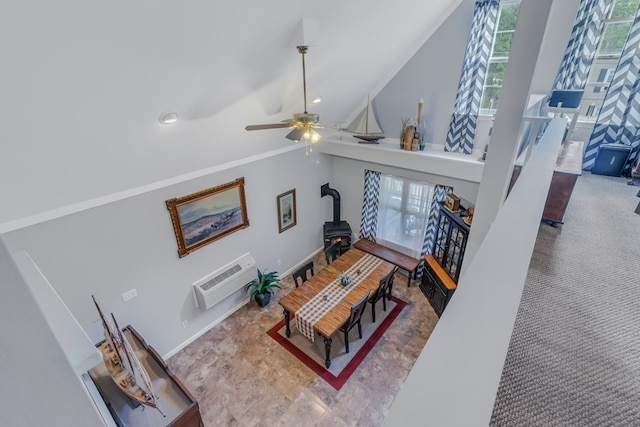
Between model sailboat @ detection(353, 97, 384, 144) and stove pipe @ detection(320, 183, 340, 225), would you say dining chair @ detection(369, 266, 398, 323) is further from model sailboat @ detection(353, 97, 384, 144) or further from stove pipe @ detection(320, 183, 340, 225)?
model sailboat @ detection(353, 97, 384, 144)

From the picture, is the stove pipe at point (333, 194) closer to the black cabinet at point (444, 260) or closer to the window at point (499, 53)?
the black cabinet at point (444, 260)

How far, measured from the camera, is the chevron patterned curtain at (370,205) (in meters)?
6.25

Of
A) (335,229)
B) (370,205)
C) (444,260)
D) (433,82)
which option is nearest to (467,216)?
(444,260)

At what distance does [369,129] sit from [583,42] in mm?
3236

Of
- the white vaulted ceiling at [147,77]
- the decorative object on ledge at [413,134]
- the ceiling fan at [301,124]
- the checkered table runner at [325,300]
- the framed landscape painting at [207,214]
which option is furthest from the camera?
the decorative object on ledge at [413,134]

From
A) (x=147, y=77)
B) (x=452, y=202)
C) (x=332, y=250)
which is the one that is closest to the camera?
(x=147, y=77)

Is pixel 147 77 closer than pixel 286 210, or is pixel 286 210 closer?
pixel 147 77

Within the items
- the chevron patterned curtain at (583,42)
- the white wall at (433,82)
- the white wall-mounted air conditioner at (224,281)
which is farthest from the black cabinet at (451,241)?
the white wall-mounted air conditioner at (224,281)

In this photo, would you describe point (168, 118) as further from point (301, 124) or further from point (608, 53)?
point (608, 53)

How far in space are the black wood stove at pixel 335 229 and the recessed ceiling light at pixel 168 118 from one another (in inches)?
151

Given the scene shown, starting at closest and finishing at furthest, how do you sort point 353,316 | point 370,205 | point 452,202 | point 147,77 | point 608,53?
point 147,77
point 608,53
point 353,316
point 452,202
point 370,205

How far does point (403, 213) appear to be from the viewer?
620 centimetres

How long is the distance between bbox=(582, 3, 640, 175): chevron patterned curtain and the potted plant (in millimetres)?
4820

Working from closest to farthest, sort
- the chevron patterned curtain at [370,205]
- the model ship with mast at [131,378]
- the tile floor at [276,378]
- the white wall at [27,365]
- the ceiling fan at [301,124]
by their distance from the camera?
the white wall at [27,365] → the model ship with mast at [131,378] → the ceiling fan at [301,124] → the tile floor at [276,378] → the chevron patterned curtain at [370,205]
